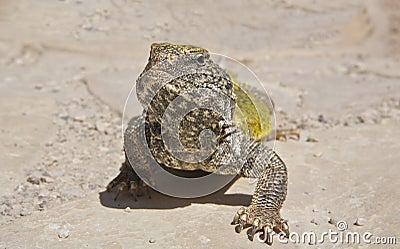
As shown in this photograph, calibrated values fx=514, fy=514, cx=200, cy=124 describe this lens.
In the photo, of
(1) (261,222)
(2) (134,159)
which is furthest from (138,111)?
(1) (261,222)

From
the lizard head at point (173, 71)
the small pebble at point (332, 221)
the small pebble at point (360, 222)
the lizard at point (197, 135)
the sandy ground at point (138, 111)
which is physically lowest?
the sandy ground at point (138, 111)

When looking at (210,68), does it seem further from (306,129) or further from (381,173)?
(306,129)

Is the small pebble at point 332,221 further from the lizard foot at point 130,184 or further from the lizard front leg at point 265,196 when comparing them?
the lizard foot at point 130,184

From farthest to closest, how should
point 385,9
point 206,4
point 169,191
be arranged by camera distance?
point 385,9
point 206,4
point 169,191

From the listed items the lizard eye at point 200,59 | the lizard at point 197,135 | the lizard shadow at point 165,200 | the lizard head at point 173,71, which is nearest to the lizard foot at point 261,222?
the lizard at point 197,135

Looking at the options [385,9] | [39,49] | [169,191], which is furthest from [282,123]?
[385,9]

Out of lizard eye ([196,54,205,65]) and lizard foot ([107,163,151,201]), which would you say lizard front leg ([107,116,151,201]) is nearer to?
lizard foot ([107,163,151,201])

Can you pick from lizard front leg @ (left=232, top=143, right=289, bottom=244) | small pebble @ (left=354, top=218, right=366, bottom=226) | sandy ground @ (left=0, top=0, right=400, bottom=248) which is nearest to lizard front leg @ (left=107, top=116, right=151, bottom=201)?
sandy ground @ (left=0, top=0, right=400, bottom=248)
